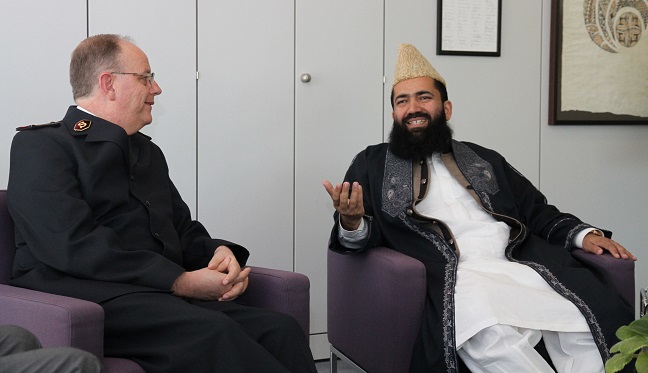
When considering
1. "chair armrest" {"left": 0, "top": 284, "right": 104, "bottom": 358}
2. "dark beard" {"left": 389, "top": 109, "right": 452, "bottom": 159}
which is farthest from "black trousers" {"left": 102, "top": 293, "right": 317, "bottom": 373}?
"dark beard" {"left": 389, "top": 109, "right": 452, "bottom": 159}

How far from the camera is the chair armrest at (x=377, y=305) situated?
2902 millimetres

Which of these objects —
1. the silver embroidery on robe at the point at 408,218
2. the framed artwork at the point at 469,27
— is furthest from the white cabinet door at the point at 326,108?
the silver embroidery on robe at the point at 408,218

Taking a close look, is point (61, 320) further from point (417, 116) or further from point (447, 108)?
point (447, 108)

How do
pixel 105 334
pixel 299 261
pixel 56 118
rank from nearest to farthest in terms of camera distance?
1. pixel 105 334
2. pixel 56 118
3. pixel 299 261

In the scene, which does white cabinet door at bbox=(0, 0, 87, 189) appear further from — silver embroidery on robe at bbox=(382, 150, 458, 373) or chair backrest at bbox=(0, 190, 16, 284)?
silver embroidery on robe at bbox=(382, 150, 458, 373)

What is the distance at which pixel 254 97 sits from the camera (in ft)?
12.9

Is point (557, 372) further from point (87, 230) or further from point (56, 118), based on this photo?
point (56, 118)

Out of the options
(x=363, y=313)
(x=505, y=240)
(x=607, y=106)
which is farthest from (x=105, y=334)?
(x=607, y=106)

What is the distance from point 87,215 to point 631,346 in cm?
153

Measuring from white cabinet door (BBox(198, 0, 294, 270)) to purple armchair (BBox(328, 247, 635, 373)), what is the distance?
0.65 metres

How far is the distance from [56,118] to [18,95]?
0.18m

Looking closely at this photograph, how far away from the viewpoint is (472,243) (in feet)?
10.8

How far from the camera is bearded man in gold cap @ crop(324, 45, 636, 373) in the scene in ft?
9.37

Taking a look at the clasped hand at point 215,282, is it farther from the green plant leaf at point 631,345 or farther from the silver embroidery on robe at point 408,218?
the green plant leaf at point 631,345
